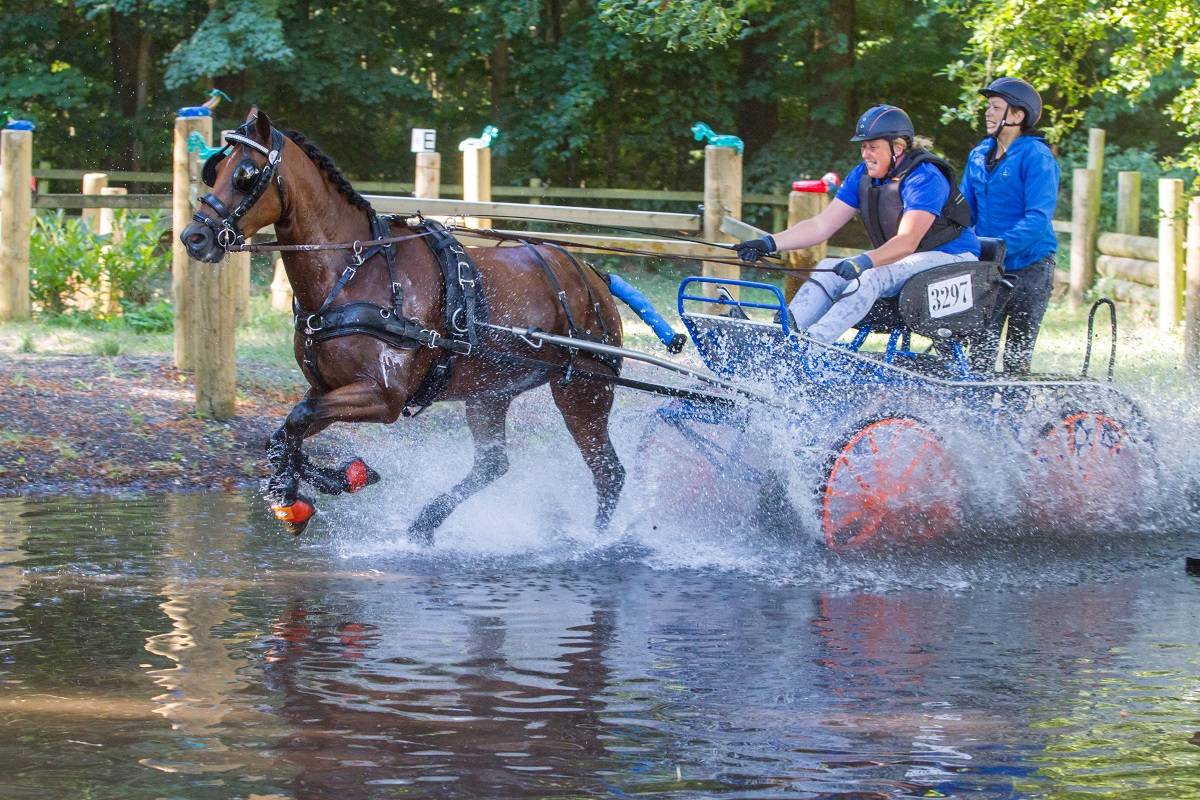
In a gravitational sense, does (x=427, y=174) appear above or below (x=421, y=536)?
above

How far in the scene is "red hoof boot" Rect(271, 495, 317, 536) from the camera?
683 centimetres

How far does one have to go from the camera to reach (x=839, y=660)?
18.6 ft

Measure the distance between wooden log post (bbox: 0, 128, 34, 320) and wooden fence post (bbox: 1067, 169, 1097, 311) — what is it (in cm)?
1088

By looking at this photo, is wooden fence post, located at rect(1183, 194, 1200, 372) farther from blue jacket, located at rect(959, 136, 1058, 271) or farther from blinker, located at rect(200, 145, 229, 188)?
blinker, located at rect(200, 145, 229, 188)

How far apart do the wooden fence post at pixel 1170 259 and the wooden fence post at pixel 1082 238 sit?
2.27 metres

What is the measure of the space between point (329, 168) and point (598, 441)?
1957 millimetres

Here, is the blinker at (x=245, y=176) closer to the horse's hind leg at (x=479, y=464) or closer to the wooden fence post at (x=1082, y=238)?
the horse's hind leg at (x=479, y=464)

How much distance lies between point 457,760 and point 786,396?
10.7 ft

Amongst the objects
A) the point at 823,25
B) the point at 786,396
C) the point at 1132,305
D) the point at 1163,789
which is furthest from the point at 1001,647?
the point at 823,25

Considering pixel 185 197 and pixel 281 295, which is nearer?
pixel 185 197

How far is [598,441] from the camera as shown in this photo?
7.95 meters

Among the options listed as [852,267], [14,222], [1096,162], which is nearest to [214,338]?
[852,267]

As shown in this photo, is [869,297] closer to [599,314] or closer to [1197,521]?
[599,314]

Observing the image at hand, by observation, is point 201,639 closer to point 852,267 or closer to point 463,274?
point 463,274
